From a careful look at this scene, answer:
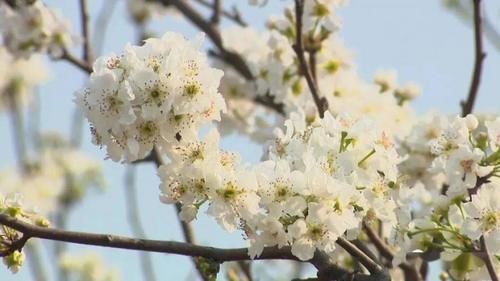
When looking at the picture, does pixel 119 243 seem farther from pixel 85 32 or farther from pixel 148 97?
pixel 85 32

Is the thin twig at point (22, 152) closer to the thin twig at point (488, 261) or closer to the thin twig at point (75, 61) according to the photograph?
the thin twig at point (75, 61)

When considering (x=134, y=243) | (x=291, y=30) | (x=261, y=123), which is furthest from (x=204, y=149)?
(x=261, y=123)

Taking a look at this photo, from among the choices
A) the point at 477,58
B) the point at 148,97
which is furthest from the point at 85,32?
the point at 148,97

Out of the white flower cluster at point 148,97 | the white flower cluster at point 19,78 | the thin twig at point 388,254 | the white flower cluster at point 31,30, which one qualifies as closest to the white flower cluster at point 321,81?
the thin twig at point 388,254

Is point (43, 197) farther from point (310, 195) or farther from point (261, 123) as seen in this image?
point (310, 195)

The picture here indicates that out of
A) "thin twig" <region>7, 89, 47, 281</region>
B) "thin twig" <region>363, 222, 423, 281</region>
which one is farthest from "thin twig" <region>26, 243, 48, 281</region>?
"thin twig" <region>363, 222, 423, 281</region>
